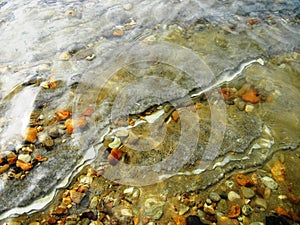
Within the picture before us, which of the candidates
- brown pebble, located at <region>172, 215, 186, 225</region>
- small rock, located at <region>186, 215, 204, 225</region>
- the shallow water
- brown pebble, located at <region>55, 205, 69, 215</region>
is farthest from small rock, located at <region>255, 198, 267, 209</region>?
brown pebble, located at <region>55, 205, 69, 215</region>

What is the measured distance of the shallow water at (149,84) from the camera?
3152 millimetres

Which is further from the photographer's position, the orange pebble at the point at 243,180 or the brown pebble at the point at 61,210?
the orange pebble at the point at 243,180

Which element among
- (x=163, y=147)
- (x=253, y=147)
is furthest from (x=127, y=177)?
(x=253, y=147)

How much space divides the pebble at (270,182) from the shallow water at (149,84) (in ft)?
0.67

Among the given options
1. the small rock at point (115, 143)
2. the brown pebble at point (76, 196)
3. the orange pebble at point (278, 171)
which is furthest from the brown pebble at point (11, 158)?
the orange pebble at point (278, 171)

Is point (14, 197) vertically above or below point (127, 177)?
above

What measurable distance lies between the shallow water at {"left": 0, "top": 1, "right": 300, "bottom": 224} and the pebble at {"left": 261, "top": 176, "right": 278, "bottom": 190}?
0.21m

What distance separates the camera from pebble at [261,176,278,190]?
2928mm

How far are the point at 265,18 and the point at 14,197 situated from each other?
530cm

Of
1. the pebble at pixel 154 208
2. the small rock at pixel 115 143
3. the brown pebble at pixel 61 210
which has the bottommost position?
the pebble at pixel 154 208

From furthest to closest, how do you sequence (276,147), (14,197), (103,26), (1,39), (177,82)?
(103,26)
(1,39)
(177,82)
(276,147)
(14,197)

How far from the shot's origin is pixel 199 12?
18.6ft

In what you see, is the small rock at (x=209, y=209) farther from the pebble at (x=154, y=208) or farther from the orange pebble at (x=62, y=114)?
the orange pebble at (x=62, y=114)

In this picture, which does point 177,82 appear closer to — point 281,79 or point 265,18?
point 281,79
